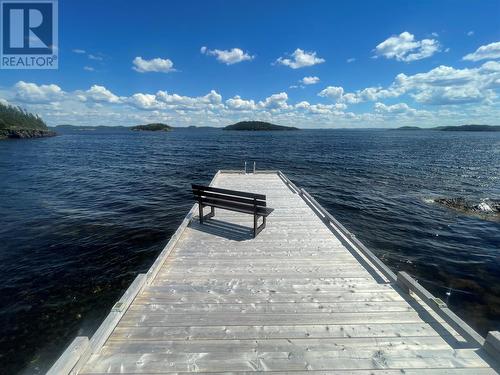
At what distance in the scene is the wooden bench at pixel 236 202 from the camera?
6.63 metres

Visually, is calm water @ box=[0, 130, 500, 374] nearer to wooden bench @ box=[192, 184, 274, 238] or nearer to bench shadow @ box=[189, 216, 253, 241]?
bench shadow @ box=[189, 216, 253, 241]

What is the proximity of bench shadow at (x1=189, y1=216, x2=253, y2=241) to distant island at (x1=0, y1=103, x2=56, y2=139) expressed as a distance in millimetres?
100120

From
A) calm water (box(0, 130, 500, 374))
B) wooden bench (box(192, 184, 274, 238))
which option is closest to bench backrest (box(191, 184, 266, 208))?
wooden bench (box(192, 184, 274, 238))

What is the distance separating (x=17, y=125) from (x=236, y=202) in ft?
400

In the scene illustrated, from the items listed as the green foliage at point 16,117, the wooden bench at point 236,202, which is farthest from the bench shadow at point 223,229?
the green foliage at point 16,117

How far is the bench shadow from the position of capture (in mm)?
6785

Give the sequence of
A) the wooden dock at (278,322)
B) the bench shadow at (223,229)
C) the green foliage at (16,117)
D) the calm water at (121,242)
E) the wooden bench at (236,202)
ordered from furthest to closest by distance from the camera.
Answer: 1. the green foliage at (16,117)
2. the bench shadow at (223,229)
3. the wooden bench at (236,202)
4. the calm water at (121,242)
5. the wooden dock at (278,322)

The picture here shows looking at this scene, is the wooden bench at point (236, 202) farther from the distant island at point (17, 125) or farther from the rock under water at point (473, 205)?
the distant island at point (17, 125)

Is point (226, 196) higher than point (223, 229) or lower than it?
higher

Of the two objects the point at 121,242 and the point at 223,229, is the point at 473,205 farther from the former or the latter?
the point at 121,242

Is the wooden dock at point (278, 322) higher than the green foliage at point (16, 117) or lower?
lower

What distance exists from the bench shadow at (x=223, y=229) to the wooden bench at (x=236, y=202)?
20 cm

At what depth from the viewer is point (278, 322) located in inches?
147

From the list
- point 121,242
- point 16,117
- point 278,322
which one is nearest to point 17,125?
point 16,117
